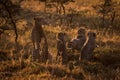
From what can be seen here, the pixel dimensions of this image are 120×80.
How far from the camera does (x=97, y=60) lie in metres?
11.8

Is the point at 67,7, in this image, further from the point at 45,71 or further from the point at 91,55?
the point at 45,71

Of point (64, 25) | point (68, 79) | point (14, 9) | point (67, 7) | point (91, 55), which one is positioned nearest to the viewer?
point (68, 79)

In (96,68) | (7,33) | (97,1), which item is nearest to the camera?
(96,68)

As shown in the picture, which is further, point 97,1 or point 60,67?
point 97,1

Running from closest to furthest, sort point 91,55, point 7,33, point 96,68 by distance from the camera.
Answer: point 96,68, point 91,55, point 7,33

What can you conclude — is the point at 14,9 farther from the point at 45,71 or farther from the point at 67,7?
the point at 67,7

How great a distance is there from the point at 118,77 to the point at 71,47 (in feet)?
18.4

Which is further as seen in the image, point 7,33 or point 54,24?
point 54,24

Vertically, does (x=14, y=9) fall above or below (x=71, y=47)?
above

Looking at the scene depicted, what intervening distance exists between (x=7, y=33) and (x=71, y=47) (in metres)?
4.07

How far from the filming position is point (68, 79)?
27.9 ft

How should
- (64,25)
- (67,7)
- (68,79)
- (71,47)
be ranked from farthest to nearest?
(67,7) < (64,25) < (71,47) < (68,79)

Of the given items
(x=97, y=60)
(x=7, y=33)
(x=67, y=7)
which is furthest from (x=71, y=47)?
(x=67, y=7)

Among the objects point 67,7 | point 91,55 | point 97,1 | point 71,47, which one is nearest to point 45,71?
point 91,55
